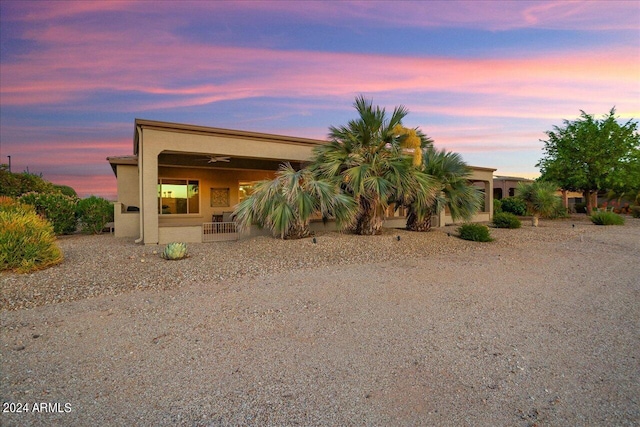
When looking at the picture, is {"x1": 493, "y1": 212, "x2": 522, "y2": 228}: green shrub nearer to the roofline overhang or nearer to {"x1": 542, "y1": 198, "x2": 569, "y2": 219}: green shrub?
{"x1": 542, "y1": 198, "x2": 569, "y2": 219}: green shrub

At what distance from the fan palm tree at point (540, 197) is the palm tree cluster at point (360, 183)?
12908 millimetres

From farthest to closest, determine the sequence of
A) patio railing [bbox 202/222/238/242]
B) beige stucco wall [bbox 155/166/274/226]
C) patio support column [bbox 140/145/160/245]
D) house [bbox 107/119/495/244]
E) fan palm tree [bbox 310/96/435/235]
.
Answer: beige stucco wall [bbox 155/166/274/226], patio railing [bbox 202/222/238/242], fan palm tree [bbox 310/96/435/235], house [bbox 107/119/495/244], patio support column [bbox 140/145/160/245]

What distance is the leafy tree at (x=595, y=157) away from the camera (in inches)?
939

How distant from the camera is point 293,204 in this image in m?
10.7

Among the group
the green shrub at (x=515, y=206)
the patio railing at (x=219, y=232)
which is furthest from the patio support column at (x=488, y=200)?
the patio railing at (x=219, y=232)

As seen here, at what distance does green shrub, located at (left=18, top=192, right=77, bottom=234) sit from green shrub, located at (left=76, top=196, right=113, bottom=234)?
10.9 inches

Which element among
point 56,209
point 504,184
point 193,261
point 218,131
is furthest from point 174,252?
point 504,184

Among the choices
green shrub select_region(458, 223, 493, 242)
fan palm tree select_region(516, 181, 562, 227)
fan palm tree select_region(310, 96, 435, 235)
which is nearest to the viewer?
fan palm tree select_region(310, 96, 435, 235)

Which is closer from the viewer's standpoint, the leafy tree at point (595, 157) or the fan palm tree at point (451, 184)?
the fan palm tree at point (451, 184)

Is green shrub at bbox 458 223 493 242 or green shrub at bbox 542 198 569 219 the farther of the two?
green shrub at bbox 542 198 569 219

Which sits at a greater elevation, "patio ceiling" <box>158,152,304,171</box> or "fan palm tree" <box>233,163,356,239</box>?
"patio ceiling" <box>158,152,304,171</box>

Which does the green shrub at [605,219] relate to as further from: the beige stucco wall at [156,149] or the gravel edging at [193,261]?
the beige stucco wall at [156,149]

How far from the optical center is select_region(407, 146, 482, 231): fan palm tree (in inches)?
544

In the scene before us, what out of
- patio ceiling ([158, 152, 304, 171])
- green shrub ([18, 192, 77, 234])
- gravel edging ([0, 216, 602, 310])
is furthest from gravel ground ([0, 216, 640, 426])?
patio ceiling ([158, 152, 304, 171])
